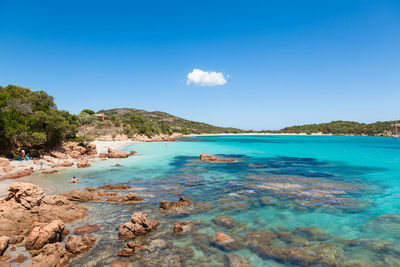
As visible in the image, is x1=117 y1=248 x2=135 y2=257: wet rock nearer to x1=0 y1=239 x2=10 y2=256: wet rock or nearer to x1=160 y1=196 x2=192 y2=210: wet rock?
x1=0 y1=239 x2=10 y2=256: wet rock

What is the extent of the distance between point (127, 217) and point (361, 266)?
9.99 metres

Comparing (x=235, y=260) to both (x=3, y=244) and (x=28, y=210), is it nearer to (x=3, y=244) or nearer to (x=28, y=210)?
(x=3, y=244)

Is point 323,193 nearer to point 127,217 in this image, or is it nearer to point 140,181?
point 127,217

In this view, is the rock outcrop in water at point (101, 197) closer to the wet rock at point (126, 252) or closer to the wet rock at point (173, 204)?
the wet rock at point (173, 204)

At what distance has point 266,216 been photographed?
11.4 metres

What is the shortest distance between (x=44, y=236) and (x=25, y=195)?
3.58m

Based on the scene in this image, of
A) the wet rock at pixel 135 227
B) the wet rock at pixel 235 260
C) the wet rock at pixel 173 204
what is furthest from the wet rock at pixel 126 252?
the wet rock at pixel 173 204

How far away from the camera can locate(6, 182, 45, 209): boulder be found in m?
10.2

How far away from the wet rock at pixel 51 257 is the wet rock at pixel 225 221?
634 centimetres

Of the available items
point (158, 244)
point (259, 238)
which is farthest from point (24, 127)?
point (259, 238)

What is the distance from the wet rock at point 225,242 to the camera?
8.30 m

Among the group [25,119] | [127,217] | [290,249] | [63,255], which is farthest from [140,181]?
[25,119]

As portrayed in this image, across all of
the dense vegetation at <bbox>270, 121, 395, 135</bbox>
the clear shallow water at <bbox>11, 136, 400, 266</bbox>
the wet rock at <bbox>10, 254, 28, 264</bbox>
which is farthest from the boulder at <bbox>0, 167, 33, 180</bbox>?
the dense vegetation at <bbox>270, 121, 395, 135</bbox>

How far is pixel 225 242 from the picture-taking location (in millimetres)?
8641
